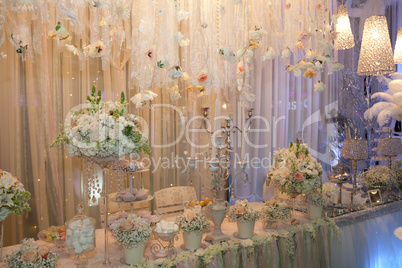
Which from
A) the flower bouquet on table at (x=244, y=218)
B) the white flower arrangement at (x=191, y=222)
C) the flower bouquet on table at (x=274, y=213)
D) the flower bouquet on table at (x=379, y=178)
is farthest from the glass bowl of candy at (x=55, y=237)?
the flower bouquet on table at (x=379, y=178)

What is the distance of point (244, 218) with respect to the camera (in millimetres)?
2203

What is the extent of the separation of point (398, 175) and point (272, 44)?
1.91m

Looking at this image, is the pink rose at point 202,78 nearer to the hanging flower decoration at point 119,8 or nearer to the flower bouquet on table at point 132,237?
the hanging flower decoration at point 119,8

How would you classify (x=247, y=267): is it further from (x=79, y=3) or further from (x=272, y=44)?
(x=79, y=3)

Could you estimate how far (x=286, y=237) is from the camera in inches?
93.1

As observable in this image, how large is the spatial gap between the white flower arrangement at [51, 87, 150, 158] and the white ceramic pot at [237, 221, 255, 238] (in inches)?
33.5

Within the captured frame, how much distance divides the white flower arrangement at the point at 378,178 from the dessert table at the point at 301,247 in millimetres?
213

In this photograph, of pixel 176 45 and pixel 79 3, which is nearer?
pixel 79 3

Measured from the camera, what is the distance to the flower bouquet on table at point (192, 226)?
199 cm

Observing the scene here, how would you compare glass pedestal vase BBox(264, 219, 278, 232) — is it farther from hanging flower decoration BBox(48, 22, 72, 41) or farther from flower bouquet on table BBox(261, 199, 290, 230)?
hanging flower decoration BBox(48, 22, 72, 41)

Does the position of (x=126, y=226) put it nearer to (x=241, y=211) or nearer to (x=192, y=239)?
(x=192, y=239)

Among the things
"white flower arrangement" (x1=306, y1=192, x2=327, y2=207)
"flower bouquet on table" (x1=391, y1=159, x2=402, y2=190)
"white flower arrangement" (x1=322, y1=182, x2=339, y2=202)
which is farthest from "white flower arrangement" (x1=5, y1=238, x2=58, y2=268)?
"flower bouquet on table" (x1=391, y1=159, x2=402, y2=190)

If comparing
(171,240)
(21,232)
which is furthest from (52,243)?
(21,232)

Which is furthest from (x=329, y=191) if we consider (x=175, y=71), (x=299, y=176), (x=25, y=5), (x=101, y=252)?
(x=25, y=5)
